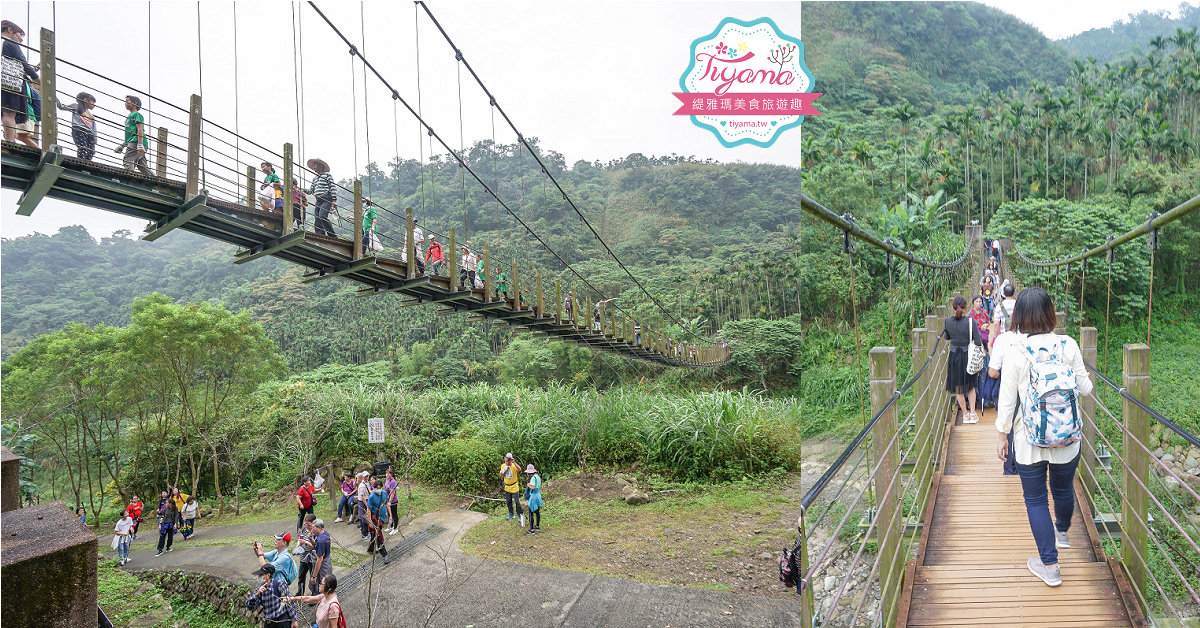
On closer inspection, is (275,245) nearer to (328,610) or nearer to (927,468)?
(328,610)

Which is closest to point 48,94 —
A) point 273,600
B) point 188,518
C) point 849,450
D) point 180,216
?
point 180,216

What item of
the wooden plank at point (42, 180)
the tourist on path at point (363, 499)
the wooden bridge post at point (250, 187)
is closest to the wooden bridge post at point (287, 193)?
the wooden bridge post at point (250, 187)

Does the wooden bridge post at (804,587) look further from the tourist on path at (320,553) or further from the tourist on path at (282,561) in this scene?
the tourist on path at (320,553)

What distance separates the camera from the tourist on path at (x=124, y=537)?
466cm

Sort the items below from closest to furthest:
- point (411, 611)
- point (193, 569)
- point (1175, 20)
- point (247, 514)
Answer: point (1175, 20), point (411, 611), point (193, 569), point (247, 514)

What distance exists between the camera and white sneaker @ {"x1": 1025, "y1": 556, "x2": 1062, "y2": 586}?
1400 mm

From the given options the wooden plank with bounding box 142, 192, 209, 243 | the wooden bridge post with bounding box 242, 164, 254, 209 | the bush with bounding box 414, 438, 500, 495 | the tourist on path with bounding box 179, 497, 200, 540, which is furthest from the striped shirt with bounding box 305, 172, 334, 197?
the tourist on path with bounding box 179, 497, 200, 540

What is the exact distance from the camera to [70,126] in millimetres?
2564

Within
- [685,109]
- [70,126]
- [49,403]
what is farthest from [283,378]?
[685,109]

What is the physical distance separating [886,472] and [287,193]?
3.56 meters

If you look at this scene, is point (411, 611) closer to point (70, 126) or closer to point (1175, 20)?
point (70, 126)

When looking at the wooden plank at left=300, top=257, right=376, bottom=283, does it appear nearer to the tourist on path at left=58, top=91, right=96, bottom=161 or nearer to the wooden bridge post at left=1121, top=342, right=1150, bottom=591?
the tourist on path at left=58, top=91, right=96, bottom=161

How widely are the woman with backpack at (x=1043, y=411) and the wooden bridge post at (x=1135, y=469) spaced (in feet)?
0.81

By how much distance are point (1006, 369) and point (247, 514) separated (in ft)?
24.5
